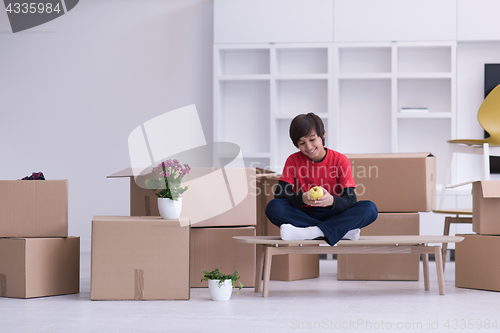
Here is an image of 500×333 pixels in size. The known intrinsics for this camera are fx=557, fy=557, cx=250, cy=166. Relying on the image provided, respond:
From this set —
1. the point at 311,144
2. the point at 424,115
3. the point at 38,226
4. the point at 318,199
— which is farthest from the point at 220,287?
the point at 424,115

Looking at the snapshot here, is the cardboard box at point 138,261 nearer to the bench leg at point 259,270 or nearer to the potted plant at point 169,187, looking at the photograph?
the potted plant at point 169,187

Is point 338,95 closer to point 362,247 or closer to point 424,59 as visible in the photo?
point 424,59

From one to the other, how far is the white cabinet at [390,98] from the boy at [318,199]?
5.93 ft

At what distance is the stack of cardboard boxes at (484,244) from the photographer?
2.51m

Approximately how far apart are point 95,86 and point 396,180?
2.82 meters

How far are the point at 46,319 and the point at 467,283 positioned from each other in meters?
1.87

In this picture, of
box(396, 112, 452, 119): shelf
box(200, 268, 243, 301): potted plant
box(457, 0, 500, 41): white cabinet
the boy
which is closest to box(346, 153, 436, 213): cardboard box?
the boy

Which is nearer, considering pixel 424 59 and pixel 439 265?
pixel 439 265

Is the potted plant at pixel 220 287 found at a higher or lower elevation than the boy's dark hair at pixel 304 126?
lower

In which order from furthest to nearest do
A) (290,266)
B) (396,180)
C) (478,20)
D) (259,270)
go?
(478,20), (290,266), (396,180), (259,270)

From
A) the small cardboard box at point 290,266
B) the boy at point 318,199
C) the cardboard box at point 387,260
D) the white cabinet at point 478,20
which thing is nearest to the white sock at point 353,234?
the boy at point 318,199

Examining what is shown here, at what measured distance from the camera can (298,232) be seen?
2318mm

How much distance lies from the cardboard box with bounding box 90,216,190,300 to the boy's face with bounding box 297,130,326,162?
638mm

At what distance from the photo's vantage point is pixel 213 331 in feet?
5.62
